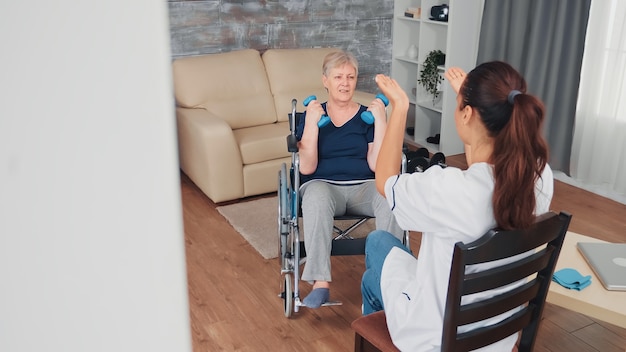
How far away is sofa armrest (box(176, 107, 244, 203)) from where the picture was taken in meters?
3.71

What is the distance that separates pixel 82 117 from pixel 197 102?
398 cm

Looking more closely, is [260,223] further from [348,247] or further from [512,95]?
[512,95]

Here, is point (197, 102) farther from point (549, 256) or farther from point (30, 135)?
point (30, 135)

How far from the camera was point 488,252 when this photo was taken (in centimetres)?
153

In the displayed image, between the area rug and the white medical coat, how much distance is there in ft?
5.06

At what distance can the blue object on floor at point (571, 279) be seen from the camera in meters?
2.14

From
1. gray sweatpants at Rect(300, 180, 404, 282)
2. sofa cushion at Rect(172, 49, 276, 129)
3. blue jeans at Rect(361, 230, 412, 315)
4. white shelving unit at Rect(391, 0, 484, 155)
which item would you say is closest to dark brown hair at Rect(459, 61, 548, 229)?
blue jeans at Rect(361, 230, 412, 315)

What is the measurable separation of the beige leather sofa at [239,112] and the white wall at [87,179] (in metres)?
3.51

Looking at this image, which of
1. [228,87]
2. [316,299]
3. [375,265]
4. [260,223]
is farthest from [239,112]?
[375,265]

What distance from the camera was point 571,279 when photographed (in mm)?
2156

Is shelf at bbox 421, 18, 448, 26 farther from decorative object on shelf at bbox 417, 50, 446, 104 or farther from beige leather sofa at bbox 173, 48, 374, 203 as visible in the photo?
beige leather sofa at bbox 173, 48, 374, 203

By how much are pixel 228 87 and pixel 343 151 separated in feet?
5.35

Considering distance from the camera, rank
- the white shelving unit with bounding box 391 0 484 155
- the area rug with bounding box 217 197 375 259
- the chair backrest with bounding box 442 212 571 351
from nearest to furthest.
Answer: the chair backrest with bounding box 442 212 571 351
the area rug with bounding box 217 197 375 259
the white shelving unit with bounding box 391 0 484 155

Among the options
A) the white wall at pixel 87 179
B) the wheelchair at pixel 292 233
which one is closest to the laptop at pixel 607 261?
the wheelchair at pixel 292 233
